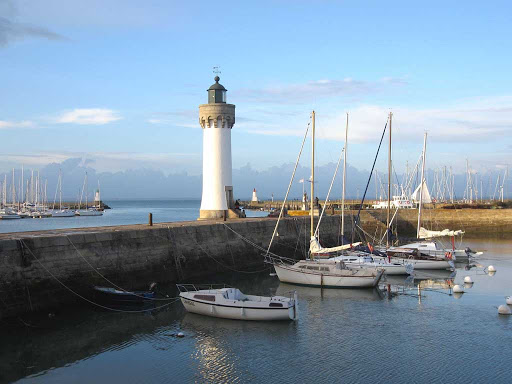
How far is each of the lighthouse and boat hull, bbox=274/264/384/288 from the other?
38.1 ft

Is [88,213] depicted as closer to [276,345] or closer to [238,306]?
[238,306]

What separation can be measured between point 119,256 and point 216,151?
15216mm

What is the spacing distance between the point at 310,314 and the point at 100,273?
9488 millimetres

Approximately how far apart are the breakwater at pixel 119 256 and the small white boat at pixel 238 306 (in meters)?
4.97

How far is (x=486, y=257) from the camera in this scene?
39.4 m

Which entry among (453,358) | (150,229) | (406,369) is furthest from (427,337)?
(150,229)

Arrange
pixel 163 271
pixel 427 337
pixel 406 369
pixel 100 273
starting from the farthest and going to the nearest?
pixel 163 271
pixel 100 273
pixel 427 337
pixel 406 369

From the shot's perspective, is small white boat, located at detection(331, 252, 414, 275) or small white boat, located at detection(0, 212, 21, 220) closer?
small white boat, located at detection(331, 252, 414, 275)

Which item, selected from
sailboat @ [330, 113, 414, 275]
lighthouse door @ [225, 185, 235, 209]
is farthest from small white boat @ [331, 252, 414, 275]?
lighthouse door @ [225, 185, 235, 209]

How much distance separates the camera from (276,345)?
1827 centimetres

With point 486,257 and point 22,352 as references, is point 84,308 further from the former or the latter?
point 486,257

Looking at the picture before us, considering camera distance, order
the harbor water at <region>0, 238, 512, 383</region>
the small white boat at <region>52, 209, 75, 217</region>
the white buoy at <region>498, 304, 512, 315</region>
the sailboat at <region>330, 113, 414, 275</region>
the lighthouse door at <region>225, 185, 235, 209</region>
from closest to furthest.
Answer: the harbor water at <region>0, 238, 512, 383</region>
the white buoy at <region>498, 304, 512, 315</region>
the sailboat at <region>330, 113, 414, 275</region>
the lighthouse door at <region>225, 185, 235, 209</region>
the small white boat at <region>52, 209, 75, 217</region>

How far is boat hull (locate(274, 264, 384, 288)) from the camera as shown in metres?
27.3

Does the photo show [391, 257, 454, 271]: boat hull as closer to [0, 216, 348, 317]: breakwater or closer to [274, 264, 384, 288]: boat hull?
[274, 264, 384, 288]: boat hull
